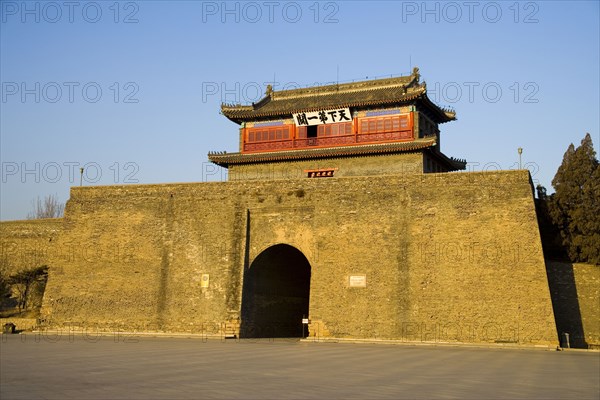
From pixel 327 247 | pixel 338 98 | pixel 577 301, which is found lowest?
pixel 577 301

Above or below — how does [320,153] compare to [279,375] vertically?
above

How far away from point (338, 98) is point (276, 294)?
9.60 m

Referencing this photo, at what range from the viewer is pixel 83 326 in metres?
23.4

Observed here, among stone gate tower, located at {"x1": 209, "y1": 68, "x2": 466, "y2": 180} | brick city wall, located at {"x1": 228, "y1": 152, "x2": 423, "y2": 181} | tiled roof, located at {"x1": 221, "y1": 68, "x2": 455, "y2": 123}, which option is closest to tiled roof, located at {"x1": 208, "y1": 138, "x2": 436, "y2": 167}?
stone gate tower, located at {"x1": 209, "y1": 68, "x2": 466, "y2": 180}

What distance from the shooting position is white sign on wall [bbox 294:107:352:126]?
2778 centimetres

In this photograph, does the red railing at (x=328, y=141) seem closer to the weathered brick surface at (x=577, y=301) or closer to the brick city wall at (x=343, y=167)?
the brick city wall at (x=343, y=167)

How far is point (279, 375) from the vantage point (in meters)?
9.91

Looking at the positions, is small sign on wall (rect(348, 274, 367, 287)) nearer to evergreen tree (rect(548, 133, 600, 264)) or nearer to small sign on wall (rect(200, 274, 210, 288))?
small sign on wall (rect(200, 274, 210, 288))

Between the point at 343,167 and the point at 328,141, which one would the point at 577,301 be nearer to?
the point at 343,167

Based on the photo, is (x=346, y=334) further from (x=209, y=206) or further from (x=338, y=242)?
(x=209, y=206)

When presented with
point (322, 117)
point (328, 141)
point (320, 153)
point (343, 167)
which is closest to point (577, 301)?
point (343, 167)

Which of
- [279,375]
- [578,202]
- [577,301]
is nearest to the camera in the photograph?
[279,375]

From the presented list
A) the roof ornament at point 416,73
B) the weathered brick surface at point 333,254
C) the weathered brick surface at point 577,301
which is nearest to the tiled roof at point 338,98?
the roof ornament at point 416,73

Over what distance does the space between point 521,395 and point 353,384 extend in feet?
7.27
